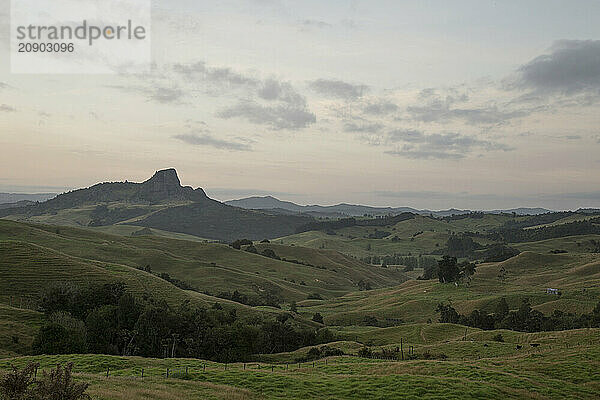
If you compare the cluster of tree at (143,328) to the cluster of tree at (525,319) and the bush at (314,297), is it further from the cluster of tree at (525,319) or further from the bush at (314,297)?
the bush at (314,297)

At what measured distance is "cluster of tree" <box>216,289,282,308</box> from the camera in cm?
15112

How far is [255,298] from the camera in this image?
160375mm

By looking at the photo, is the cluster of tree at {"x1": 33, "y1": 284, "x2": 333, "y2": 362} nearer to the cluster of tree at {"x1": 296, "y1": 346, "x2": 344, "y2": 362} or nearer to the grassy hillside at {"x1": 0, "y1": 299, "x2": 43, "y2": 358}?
the grassy hillside at {"x1": 0, "y1": 299, "x2": 43, "y2": 358}

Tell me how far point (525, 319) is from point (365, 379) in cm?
8611

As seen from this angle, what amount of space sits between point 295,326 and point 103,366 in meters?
63.3

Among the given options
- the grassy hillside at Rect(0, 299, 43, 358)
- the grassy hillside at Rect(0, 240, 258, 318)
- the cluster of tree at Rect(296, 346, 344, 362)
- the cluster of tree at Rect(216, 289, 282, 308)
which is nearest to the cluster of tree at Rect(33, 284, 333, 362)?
the grassy hillside at Rect(0, 299, 43, 358)

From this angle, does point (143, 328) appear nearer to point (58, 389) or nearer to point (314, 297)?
point (58, 389)

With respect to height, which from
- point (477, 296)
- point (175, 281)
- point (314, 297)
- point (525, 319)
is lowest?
point (314, 297)

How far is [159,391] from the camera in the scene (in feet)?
109

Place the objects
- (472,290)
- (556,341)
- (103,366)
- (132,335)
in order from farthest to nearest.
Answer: (472,290) → (132,335) → (556,341) → (103,366)

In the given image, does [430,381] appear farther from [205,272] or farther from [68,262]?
[205,272]

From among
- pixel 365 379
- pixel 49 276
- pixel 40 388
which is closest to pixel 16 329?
pixel 49 276

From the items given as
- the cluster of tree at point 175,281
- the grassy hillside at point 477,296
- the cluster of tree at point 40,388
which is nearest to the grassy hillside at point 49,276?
the cluster of tree at point 175,281

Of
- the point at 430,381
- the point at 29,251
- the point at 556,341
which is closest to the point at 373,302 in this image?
the point at 556,341
